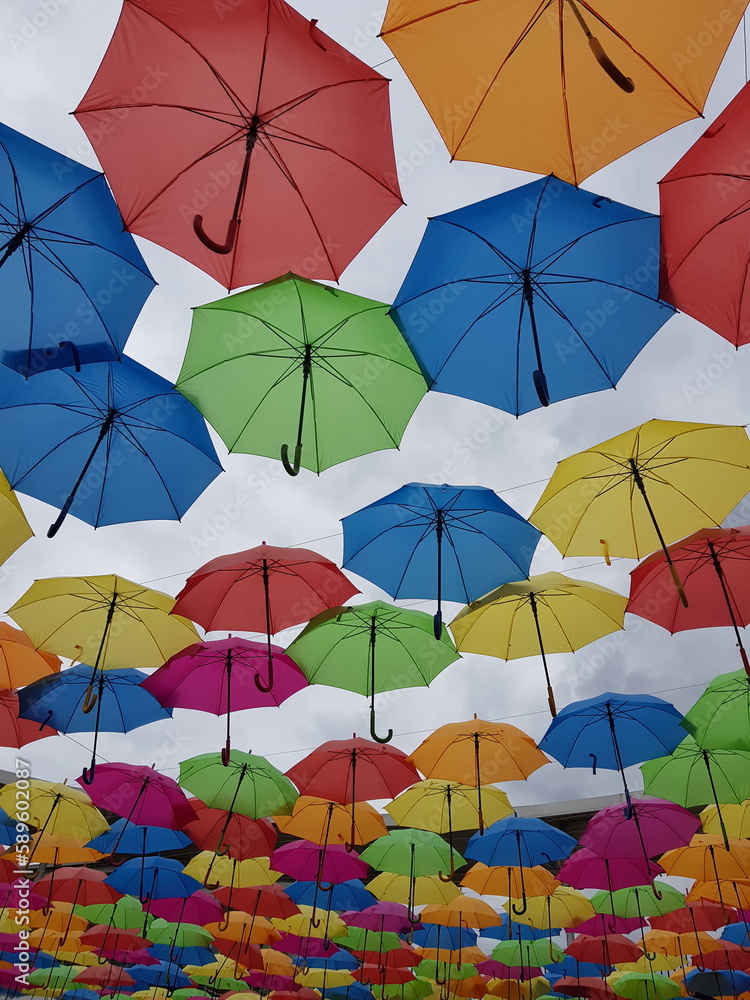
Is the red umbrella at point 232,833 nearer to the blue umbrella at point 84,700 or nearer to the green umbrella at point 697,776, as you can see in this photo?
the blue umbrella at point 84,700

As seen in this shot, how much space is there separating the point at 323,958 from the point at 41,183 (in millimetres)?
14305

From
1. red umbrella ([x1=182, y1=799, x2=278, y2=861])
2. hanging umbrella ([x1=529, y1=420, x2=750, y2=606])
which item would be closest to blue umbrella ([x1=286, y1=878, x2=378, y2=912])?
red umbrella ([x1=182, y1=799, x2=278, y2=861])

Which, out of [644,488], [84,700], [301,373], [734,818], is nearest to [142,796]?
[84,700]

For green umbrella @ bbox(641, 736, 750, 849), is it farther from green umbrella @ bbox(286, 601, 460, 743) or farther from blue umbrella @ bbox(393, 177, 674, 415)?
blue umbrella @ bbox(393, 177, 674, 415)

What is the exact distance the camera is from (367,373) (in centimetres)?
527

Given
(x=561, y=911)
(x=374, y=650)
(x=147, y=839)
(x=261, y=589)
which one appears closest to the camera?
(x=261, y=589)

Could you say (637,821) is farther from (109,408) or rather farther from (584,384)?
(109,408)

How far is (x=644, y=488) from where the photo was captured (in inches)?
228

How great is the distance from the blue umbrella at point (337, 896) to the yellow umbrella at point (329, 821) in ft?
8.82

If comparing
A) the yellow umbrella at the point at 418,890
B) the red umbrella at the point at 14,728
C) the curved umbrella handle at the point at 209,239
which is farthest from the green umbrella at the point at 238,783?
the curved umbrella handle at the point at 209,239

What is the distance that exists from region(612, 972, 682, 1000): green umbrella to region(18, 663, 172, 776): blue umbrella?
8.47 metres

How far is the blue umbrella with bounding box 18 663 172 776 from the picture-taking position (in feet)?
26.5

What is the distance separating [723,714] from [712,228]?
5.79 meters

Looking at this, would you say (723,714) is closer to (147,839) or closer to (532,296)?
(532,296)
